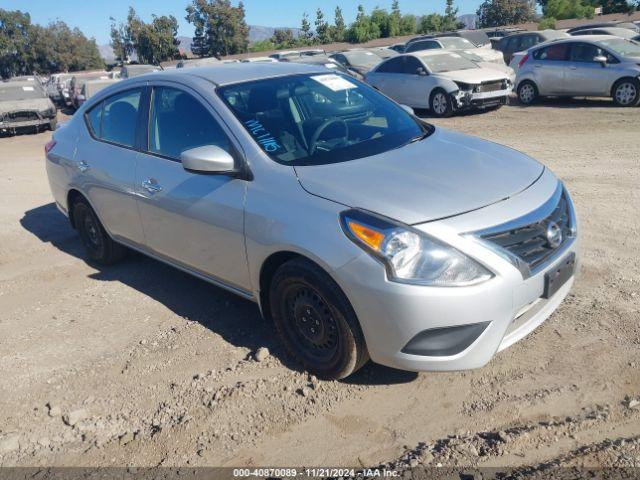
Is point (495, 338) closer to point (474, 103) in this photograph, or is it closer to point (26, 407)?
point (26, 407)

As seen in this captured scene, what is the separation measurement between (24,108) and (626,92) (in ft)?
52.1

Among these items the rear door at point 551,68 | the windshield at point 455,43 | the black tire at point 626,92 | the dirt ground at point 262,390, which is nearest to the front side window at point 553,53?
the rear door at point 551,68

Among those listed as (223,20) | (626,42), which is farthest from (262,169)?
(223,20)

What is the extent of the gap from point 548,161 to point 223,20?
227ft

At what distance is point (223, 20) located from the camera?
236 ft

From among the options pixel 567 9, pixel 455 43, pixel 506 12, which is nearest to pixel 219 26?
pixel 506 12

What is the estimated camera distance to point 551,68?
48.2ft

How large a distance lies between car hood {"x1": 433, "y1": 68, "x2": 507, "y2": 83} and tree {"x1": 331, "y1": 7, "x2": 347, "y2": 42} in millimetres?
52793

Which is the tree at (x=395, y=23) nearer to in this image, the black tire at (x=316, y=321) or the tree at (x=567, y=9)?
the tree at (x=567, y=9)

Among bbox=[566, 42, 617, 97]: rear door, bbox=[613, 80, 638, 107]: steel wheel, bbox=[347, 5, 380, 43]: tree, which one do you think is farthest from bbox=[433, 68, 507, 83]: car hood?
bbox=[347, 5, 380, 43]: tree

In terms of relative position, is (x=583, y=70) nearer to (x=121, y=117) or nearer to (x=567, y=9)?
(x=121, y=117)

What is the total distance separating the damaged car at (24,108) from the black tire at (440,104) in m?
11.3

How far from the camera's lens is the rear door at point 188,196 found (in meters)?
3.92

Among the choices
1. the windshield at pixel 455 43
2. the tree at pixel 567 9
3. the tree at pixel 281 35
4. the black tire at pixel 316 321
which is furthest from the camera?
the tree at pixel 281 35
